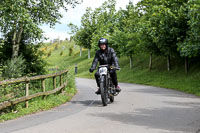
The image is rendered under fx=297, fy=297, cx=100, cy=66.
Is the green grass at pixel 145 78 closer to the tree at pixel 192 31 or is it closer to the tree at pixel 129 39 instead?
the tree at pixel 192 31

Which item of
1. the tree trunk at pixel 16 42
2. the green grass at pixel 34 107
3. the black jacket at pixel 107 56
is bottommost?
the green grass at pixel 34 107

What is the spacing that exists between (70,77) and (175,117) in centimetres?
850

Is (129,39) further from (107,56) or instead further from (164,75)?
(107,56)

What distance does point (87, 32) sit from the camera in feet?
170

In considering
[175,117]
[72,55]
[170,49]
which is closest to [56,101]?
[175,117]

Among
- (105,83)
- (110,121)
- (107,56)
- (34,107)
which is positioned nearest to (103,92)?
(105,83)

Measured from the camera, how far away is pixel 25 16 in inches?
579

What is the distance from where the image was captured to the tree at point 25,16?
47.7ft

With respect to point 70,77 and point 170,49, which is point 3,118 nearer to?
point 70,77

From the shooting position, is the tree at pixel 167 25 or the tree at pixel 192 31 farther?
the tree at pixel 167 25

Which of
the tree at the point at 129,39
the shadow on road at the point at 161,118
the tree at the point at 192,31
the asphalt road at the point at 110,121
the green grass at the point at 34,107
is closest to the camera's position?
the asphalt road at the point at 110,121

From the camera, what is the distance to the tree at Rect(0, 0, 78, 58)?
14531 millimetres

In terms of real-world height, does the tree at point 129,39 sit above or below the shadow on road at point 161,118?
above


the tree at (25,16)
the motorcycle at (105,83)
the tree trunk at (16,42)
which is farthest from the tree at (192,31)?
the motorcycle at (105,83)
